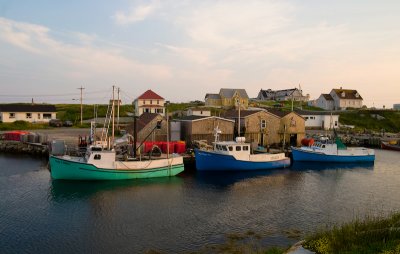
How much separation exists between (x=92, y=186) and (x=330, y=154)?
28.9m

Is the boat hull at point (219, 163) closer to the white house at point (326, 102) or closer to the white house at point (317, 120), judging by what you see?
the white house at point (317, 120)

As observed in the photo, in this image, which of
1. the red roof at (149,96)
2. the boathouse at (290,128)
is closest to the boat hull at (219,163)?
the boathouse at (290,128)

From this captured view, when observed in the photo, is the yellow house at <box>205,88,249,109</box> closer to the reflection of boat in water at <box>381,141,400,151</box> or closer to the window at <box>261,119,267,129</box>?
the reflection of boat in water at <box>381,141,400,151</box>

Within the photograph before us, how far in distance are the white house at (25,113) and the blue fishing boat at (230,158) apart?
46211 mm

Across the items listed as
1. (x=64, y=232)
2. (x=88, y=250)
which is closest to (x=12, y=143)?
(x=64, y=232)

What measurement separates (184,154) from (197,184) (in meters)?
8.80

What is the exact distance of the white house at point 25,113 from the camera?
6588 cm

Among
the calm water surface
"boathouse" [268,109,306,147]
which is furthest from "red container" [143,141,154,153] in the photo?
"boathouse" [268,109,306,147]

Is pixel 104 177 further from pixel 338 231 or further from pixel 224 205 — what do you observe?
pixel 338 231

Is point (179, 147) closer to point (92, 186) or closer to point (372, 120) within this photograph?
point (92, 186)

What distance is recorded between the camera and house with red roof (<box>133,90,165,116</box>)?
7112 centimetres

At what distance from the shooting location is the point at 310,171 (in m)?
38.2

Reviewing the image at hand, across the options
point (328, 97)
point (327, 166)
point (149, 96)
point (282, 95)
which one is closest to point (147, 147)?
point (327, 166)

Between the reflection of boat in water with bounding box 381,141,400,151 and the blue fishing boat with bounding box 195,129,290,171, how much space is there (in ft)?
99.8
